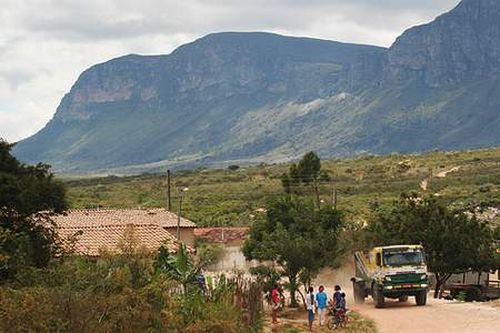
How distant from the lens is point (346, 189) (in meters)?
94.4

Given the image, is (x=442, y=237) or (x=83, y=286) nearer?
(x=83, y=286)

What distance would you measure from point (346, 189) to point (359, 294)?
182 feet

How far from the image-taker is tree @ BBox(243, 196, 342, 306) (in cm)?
3516

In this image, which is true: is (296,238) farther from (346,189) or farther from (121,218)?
(346,189)

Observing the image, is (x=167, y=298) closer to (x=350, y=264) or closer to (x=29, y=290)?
(x=29, y=290)

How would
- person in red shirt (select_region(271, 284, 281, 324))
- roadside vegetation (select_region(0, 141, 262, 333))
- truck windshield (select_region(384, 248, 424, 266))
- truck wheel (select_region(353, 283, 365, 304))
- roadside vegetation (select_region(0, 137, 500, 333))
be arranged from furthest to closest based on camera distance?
truck wheel (select_region(353, 283, 365, 304)) → truck windshield (select_region(384, 248, 424, 266)) → person in red shirt (select_region(271, 284, 281, 324)) → roadside vegetation (select_region(0, 137, 500, 333)) → roadside vegetation (select_region(0, 141, 262, 333))

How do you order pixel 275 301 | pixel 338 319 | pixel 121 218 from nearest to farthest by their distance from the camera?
pixel 338 319 < pixel 275 301 < pixel 121 218

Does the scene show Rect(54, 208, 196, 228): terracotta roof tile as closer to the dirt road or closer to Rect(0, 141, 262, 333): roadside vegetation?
the dirt road

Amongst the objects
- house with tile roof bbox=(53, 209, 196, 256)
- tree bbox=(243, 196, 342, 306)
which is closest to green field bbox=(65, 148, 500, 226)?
house with tile roof bbox=(53, 209, 196, 256)

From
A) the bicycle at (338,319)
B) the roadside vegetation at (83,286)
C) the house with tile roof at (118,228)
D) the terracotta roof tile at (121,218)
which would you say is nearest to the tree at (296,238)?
the house with tile roof at (118,228)

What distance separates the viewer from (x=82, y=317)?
15.4 m

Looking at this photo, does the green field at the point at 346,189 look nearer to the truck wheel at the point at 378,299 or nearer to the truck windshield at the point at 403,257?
the truck wheel at the point at 378,299

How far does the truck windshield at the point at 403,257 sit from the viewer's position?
35.8 metres

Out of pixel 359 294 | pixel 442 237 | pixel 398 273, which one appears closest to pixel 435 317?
pixel 398 273
